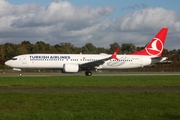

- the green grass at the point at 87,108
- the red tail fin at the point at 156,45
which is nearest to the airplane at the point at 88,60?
the red tail fin at the point at 156,45

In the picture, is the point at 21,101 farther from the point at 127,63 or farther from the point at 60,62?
the point at 127,63

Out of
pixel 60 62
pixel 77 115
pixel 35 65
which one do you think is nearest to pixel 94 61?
pixel 60 62

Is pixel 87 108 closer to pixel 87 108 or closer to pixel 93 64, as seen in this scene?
pixel 87 108

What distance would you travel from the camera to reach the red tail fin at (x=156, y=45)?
181 feet

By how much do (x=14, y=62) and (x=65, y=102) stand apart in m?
34.5

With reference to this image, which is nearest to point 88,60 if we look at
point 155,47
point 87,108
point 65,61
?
point 65,61

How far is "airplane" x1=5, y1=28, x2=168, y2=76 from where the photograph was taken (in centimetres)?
4834

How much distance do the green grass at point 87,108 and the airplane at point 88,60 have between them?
30.9 metres

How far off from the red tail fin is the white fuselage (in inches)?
59.3

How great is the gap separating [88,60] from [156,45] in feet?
39.9

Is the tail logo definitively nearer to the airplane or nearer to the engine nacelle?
the airplane

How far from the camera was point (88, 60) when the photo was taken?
166ft

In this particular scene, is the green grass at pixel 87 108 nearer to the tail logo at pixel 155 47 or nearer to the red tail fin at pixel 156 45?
the red tail fin at pixel 156 45

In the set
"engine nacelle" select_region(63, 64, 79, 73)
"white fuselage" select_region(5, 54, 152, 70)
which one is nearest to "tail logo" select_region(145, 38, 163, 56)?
"white fuselage" select_region(5, 54, 152, 70)
